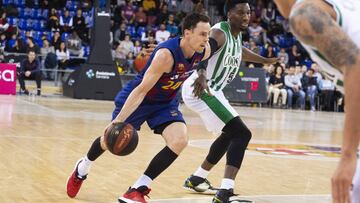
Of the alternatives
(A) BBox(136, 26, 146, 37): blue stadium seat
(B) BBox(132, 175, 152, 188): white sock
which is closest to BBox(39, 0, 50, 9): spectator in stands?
(A) BBox(136, 26, 146, 37): blue stadium seat

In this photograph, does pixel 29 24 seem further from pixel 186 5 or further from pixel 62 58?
pixel 186 5

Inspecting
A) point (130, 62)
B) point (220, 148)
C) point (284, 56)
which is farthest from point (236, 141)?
point (284, 56)

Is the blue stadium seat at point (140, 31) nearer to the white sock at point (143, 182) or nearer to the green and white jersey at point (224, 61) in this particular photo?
the green and white jersey at point (224, 61)

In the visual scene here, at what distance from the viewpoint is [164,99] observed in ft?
18.2

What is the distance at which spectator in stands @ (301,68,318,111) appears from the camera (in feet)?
72.6

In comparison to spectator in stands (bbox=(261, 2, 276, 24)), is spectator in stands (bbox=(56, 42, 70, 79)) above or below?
below

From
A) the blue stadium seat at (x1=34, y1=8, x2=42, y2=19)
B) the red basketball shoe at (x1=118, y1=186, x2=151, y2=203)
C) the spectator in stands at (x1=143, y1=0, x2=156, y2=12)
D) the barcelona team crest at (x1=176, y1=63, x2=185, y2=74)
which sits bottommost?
the red basketball shoe at (x1=118, y1=186, x2=151, y2=203)

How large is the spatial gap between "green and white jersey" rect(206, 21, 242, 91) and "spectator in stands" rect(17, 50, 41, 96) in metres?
13.0

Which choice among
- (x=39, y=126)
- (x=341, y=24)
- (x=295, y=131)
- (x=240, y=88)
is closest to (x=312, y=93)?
(x=240, y=88)

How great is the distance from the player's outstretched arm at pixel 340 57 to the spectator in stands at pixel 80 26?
2077 centimetres

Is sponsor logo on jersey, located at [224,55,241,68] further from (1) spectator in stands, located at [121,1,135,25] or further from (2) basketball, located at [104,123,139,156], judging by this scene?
(1) spectator in stands, located at [121,1,135,25]

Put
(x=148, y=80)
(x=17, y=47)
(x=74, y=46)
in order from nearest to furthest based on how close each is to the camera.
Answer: (x=148, y=80), (x=17, y=47), (x=74, y=46)

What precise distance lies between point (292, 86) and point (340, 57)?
19.9 meters

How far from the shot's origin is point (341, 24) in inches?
89.7
